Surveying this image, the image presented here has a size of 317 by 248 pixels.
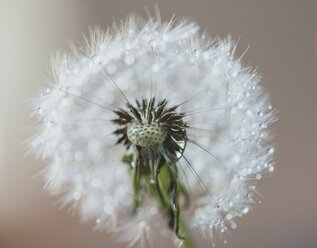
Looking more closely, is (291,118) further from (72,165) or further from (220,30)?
(72,165)

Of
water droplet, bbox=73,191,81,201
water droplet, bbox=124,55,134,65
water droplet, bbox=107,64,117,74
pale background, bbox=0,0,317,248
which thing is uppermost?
pale background, bbox=0,0,317,248

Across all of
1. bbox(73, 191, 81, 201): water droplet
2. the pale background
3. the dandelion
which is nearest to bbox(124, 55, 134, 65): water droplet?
the dandelion

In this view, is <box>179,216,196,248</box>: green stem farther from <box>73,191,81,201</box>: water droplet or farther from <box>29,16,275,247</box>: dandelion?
<box>73,191,81,201</box>: water droplet

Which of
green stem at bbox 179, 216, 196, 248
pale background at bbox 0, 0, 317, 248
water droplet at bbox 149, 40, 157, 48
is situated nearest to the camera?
green stem at bbox 179, 216, 196, 248

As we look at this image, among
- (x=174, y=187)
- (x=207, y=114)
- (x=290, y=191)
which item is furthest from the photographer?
(x=290, y=191)

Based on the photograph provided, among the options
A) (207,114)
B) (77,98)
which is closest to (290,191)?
(207,114)

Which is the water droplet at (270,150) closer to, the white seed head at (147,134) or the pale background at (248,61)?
the white seed head at (147,134)

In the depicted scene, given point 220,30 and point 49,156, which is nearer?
point 49,156

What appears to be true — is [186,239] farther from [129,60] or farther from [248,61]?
[248,61]
